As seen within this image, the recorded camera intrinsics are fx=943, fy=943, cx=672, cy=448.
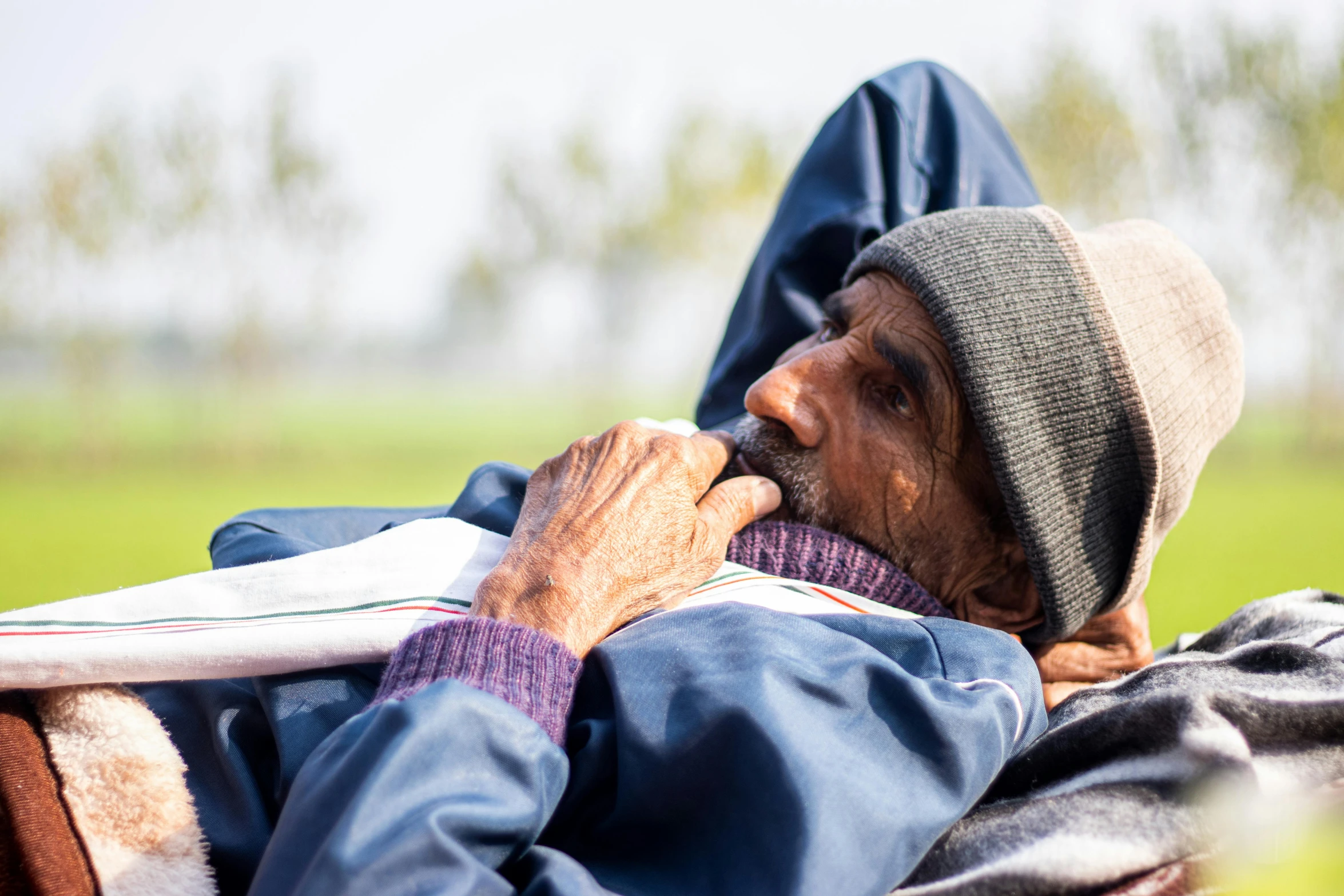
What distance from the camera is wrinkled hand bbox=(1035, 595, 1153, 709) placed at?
2266mm

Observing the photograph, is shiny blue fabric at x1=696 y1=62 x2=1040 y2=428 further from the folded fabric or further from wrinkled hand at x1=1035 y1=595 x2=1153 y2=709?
the folded fabric

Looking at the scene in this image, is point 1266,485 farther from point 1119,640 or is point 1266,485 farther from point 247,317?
point 247,317

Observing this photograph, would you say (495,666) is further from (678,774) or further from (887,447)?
(887,447)

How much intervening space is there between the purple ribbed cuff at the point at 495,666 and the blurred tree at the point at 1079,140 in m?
22.4

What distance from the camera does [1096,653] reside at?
2303mm

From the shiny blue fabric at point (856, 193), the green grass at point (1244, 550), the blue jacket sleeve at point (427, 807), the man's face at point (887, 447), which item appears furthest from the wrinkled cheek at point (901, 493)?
the green grass at point (1244, 550)

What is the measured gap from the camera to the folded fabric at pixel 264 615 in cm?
142

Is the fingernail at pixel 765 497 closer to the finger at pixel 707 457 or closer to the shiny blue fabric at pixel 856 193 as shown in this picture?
the finger at pixel 707 457

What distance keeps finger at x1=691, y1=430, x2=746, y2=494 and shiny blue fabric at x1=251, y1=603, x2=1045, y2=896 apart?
334mm

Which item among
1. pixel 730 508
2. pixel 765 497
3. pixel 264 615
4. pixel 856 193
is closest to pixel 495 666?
pixel 264 615

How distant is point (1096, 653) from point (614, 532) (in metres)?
1.37

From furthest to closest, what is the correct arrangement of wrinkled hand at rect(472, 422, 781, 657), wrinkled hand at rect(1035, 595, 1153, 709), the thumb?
wrinkled hand at rect(1035, 595, 1153, 709) → the thumb → wrinkled hand at rect(472, 422, 781, 657)

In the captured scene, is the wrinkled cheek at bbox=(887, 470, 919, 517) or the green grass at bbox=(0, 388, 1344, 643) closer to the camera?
the wrinkled cheek at bbox=(887, 470, 919, 517)

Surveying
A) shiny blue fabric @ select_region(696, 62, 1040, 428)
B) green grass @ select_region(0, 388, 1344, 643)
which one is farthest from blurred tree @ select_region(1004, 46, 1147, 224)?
shiny blue fabric @ select_region(696, 62, 1040, 428)
